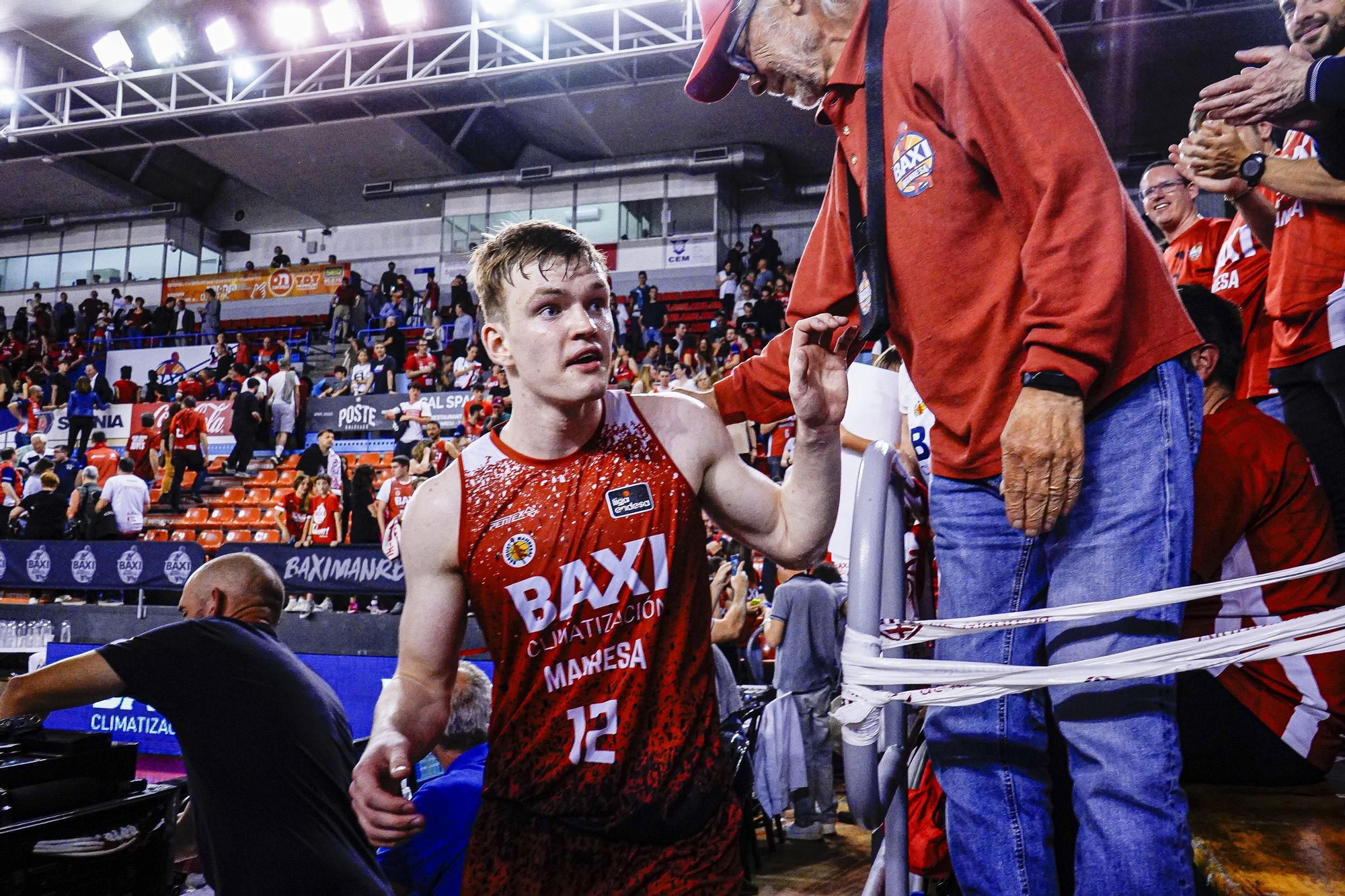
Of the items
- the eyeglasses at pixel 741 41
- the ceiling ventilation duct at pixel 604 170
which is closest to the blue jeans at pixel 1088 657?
the eyeglasses at pixel 741 41

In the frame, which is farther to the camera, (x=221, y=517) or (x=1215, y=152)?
(x=221, y=517)

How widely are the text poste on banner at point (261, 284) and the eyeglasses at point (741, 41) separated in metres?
22.7

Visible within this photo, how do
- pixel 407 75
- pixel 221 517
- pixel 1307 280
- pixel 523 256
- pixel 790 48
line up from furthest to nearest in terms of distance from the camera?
pixel 407 75
pixel 221 517
pixel 1307 280
pixel 523 256
pixel 790 48

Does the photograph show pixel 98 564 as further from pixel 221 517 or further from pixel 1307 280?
pixel 1307 280

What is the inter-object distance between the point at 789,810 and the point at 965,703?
668 centimetres

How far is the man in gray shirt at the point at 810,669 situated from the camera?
20.5ft

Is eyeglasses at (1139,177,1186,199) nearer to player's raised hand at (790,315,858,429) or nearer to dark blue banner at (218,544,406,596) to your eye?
player's raised hand at (790,315,858,429)

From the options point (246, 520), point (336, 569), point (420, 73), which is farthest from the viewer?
point (420, 73)

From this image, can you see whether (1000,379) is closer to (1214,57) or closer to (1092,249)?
(1092,249)

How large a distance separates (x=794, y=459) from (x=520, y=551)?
59cm

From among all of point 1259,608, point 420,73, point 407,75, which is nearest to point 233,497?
point 420,73

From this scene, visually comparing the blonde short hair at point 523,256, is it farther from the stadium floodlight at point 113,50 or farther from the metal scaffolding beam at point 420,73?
the stadium floodlight at point 113,50

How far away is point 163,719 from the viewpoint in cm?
773

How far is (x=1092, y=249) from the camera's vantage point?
1.38 meters
